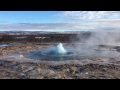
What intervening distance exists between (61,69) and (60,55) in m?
0.83

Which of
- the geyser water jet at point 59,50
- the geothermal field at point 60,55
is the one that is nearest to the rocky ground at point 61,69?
the geothermal field at point 60,55

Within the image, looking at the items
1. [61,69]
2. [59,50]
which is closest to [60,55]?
[59,50]

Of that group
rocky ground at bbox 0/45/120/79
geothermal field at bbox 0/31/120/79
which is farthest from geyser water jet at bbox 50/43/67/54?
rocky ground at bbox 0/45/120/79

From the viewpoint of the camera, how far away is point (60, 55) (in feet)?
13.9

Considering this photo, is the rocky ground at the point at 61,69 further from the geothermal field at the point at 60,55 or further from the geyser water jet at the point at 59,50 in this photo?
the geyser water jet at the point at 59,50

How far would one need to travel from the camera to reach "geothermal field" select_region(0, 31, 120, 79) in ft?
11.0

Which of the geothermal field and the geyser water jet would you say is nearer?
the geothermal field

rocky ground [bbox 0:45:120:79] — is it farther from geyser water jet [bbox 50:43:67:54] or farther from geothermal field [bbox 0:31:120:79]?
geyser water jet [bbox 50:43:67:54]

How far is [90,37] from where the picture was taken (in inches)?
166

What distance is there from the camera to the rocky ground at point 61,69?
3.31 m
